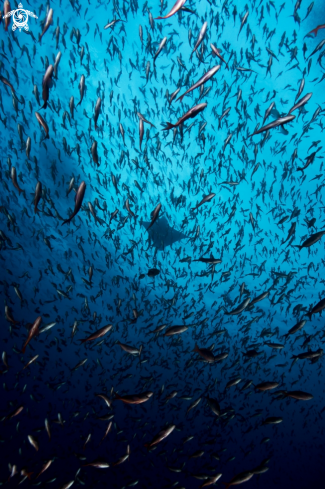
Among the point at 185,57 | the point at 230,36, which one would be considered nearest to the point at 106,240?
the point at 185,57

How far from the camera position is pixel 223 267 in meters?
20.2

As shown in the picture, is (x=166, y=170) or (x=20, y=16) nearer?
(x=20, y=16)

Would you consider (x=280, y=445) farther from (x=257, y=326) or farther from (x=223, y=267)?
(x=223, y=267)

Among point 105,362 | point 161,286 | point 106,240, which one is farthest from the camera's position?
point 105,362

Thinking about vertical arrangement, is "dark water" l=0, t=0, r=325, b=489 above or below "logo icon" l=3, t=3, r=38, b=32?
below

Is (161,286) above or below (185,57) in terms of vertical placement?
below

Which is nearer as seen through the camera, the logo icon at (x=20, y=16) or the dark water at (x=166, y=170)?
the dark water at (x=166, y=170)

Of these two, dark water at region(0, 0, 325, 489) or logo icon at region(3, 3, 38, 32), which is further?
logo icon at region(3, 3, 38, 32)

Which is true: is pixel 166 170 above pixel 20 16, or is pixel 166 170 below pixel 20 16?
below

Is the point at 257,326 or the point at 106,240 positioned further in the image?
the point at 257,326

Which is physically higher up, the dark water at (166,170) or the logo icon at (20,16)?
the logo icon at (20,16)

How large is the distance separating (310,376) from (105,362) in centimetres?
2501

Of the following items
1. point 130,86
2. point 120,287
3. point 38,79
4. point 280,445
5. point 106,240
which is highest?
point 38,79

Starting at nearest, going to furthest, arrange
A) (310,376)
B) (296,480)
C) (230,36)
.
→ (230,36) < (310,376) < (296,480)
